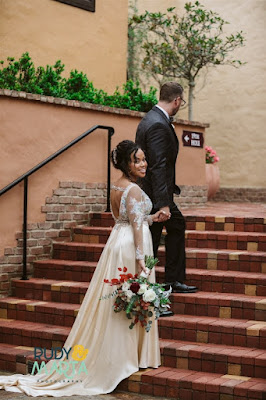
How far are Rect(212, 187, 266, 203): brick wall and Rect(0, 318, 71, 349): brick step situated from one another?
6.56 metres

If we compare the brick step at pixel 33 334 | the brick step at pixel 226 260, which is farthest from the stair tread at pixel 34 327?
the brick step at pixel 226 260

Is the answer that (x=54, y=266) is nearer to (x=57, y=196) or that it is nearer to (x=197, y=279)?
(x=57, y=196)

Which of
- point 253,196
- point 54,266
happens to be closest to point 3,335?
point 54,266

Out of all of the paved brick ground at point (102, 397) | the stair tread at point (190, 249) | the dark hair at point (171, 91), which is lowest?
the paved brick ground at point (102, 397)

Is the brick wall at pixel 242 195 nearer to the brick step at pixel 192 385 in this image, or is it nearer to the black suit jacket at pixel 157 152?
the black suit jacket at pixel 157 152

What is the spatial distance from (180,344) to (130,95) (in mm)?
4743

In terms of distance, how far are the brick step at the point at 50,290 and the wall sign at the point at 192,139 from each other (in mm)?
3220

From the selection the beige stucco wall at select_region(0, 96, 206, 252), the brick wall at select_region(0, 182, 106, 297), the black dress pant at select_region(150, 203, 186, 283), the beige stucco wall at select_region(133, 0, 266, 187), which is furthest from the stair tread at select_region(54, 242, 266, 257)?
the beige stucco wall at select_region(133, 0, 266, 187)

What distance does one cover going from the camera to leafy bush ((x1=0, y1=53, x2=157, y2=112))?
8.77 metres

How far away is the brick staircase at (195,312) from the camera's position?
5.70m

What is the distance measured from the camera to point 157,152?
6.42 m

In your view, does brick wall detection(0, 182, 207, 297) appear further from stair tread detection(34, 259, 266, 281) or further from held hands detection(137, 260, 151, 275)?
held hands detection(137, 260, 151, 275)

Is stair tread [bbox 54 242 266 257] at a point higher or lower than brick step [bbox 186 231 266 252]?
lower
